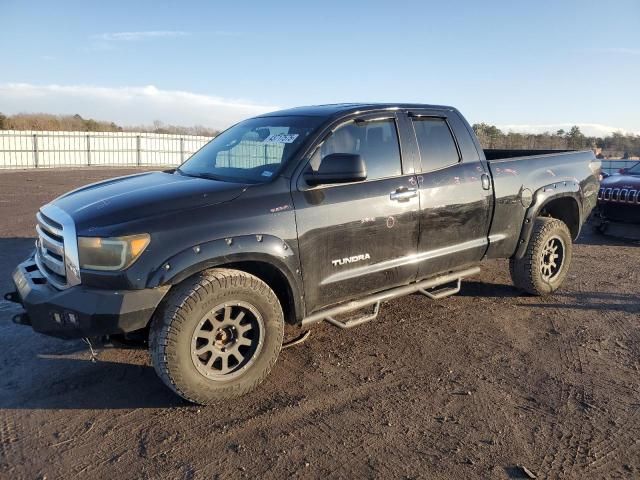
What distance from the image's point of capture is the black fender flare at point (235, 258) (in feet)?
10.4

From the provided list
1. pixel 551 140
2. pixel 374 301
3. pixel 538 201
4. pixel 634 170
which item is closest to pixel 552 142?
pixel 551 140

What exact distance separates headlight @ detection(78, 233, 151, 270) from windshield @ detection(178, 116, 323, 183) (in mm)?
997

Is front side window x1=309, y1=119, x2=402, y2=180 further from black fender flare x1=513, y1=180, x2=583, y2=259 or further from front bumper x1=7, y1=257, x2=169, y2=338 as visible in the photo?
black fender flare x1=513, y1=180, x2=583, y2=259

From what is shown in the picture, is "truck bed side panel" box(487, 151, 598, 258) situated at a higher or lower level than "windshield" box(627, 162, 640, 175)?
lower

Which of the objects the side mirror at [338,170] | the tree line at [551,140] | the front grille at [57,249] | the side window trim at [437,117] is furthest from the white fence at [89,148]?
the side mirror at [338,170]

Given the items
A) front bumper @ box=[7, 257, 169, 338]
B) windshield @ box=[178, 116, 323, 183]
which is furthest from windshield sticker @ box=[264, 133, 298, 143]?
front bumper @ box=[7, 257, 169, 338]

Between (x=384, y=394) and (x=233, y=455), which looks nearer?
(x=233, y=455)

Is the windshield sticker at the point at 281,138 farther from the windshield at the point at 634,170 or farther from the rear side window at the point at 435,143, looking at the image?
the windshield at the point at 634,170

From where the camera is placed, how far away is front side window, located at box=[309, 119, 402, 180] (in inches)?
159

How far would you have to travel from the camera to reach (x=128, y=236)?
308cm

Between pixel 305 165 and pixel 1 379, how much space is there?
263 cm

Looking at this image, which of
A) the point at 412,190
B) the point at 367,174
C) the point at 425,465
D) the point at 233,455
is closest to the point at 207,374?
the point at 233,455

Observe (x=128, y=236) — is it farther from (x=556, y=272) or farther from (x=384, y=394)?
(x=556, y=272)

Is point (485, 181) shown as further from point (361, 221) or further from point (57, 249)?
point (57, 249)
